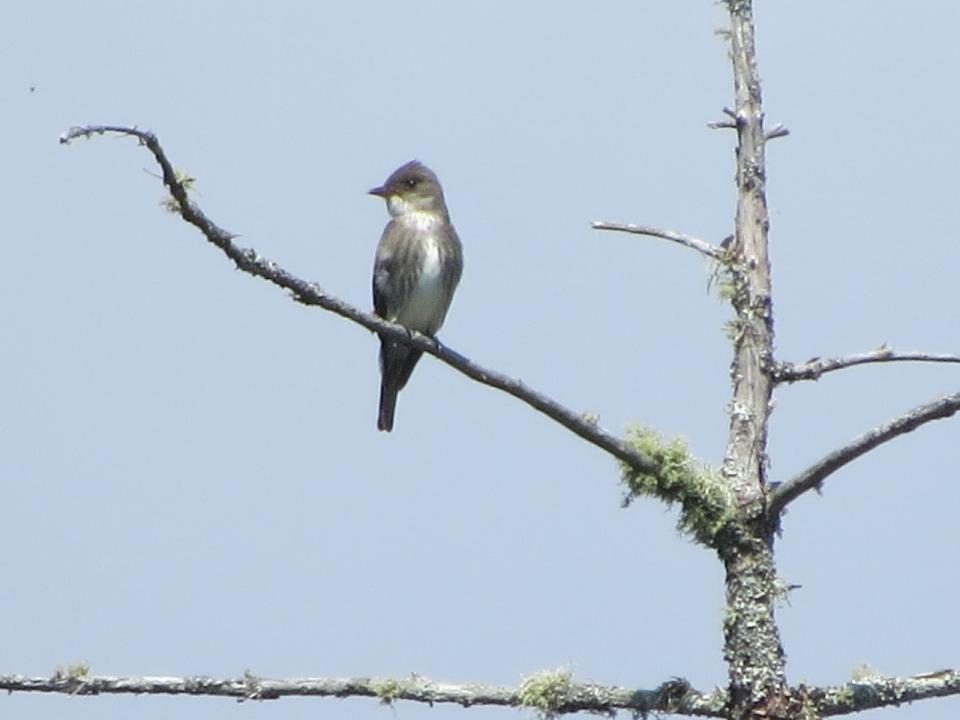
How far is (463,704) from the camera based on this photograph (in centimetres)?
442

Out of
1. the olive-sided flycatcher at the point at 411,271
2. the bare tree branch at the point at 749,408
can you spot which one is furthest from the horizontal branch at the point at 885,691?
the olive-sided flycatcher at the point at 411,271

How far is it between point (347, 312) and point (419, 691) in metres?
1.02

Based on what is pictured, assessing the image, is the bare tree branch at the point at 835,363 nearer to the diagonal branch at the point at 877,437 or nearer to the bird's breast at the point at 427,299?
the diagonal branch at the point at 877,437

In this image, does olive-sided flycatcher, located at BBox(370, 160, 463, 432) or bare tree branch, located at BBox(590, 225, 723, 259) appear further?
olive-sided flycatcher, located at BBox(370, 160, 463, 432)

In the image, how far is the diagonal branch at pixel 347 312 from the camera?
13.9 ft

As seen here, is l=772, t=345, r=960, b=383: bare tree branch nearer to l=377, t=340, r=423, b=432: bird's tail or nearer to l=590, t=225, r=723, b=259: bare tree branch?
l=590, t=225, r=723, b=259: bare tree branch

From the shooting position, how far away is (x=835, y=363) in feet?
15.8

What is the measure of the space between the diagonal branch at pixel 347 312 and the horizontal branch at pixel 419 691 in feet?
2.13

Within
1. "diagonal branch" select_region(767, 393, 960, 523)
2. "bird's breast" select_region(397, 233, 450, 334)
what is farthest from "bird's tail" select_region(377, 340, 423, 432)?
"diagonal branch" select_region(767, 393, 960, 523)

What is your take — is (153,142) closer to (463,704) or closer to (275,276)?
(275,276)

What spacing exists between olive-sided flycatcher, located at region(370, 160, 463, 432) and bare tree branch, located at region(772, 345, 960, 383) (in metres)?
4.96

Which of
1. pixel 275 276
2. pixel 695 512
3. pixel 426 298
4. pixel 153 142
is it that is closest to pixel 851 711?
pixel 695 512

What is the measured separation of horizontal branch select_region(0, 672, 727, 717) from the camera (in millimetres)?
4234

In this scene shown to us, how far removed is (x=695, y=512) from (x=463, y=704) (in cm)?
85
